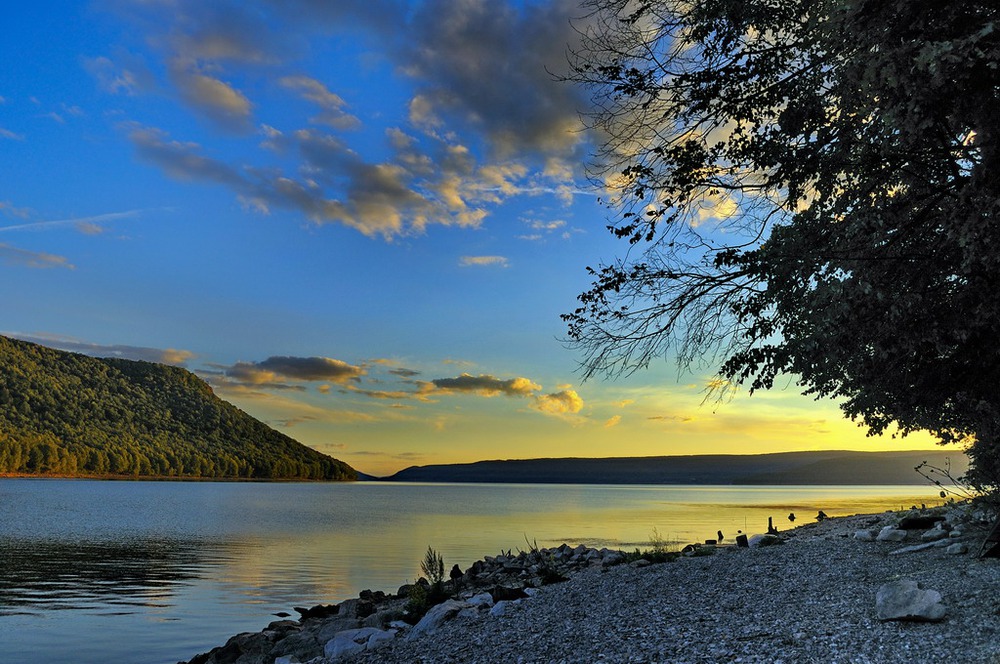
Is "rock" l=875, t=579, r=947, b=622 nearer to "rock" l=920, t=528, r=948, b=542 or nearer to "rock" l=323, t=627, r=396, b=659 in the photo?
"rock" l=323, t=627, r=396, b=659

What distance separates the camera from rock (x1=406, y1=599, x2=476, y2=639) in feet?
40.7

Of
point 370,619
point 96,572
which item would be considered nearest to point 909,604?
point 370,619

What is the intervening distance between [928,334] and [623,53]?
21.9 feet

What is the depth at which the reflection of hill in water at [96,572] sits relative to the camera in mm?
22875

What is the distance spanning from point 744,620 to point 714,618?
456 mm

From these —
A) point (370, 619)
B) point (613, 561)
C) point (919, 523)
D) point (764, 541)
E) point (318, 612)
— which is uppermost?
point (919, 523)

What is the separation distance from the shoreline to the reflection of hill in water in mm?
9690

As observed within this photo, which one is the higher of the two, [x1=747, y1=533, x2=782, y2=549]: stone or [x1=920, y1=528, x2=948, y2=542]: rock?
[x1=920, y1=528, x2=948, y2=542]: rock

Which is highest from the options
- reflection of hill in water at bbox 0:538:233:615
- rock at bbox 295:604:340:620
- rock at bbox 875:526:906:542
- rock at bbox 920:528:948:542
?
rock at bbox 920:528:948:542

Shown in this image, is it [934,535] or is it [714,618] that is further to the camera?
[934,535]

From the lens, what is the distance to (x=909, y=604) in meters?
8.98

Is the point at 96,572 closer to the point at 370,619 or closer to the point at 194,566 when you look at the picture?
the point at 194,566

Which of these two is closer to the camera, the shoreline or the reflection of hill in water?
the shoreline

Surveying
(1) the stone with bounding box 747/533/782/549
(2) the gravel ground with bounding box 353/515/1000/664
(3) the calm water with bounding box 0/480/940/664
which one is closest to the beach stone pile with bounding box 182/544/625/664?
(2) the gravel ground with bounding box 353/515/1000/664
